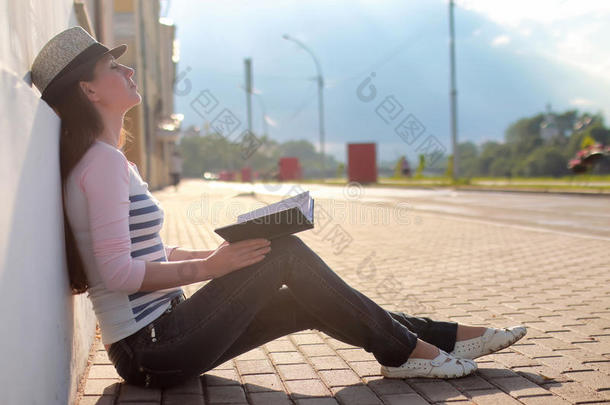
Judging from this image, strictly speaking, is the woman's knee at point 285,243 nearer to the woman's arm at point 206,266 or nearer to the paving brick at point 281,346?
the woman's arm at point 206,266

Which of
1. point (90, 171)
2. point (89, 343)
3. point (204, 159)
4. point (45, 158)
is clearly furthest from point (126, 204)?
point (204, 159)

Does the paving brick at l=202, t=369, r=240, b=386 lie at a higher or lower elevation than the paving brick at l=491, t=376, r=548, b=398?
lower

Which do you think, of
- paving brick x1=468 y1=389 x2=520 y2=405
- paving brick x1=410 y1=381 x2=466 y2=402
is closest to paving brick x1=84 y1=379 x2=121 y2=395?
paving brick x1=410 y1=381 x2=466 y2=402

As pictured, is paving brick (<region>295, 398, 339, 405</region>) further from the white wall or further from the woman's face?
the woman's face

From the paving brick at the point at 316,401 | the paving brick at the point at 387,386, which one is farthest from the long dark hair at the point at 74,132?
the paving brick at the point at 387,386

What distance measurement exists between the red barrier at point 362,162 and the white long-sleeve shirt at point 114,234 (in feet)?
123

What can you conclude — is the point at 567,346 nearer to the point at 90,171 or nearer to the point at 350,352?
the point at 350,352

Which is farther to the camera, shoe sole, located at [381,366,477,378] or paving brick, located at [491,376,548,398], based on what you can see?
shoe sole, located at [381,366,477,378]

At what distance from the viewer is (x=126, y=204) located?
2336mm

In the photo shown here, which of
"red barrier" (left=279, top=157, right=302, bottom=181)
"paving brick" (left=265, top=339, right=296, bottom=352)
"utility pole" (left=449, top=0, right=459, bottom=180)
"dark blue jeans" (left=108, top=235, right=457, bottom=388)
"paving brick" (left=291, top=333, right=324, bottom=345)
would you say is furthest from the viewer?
"red barrier" (left=279, top=157, right=302, bottom=181)

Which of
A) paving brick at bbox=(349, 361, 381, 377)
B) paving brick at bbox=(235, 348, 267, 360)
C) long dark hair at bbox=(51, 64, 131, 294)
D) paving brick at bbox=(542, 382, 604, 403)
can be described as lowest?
paving brick at bbox=(235, 348, 267, 360)

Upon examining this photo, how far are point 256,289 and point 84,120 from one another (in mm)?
955

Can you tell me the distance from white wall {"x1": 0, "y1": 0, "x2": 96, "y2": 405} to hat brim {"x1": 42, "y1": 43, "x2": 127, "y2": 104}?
0.06 meters

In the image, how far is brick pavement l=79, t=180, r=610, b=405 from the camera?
108 inches
